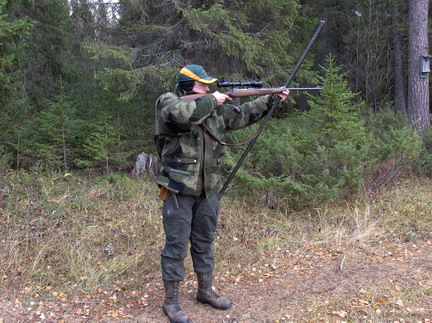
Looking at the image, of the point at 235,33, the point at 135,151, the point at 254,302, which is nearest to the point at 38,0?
the point at 135,151

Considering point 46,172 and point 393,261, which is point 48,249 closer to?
point 46,172

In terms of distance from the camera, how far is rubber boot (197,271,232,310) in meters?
3.92

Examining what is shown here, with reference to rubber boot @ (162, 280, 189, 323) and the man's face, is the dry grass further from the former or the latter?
the man's face

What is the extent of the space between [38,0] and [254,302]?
1016 cm

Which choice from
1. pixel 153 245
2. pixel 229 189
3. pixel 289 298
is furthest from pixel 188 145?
pixel 229 189

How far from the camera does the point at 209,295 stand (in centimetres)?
395

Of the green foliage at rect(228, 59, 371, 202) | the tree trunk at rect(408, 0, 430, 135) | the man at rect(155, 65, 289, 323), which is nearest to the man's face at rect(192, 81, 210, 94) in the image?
the man at rect(155, 65, 289, 323)

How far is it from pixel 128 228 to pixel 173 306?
216 centimetres

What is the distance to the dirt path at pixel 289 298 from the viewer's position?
377 centimetres

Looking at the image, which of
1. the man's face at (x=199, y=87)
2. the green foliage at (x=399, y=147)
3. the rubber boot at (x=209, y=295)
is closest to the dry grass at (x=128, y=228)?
the green foliage at (x=399, y=147)

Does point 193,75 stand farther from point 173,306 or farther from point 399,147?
point 399,147

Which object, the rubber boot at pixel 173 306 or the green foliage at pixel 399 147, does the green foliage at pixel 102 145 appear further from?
the green foliage at pixel 399 147

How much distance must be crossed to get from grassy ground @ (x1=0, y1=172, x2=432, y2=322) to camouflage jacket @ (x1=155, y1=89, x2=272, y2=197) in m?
1.36

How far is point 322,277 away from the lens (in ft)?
14.9
